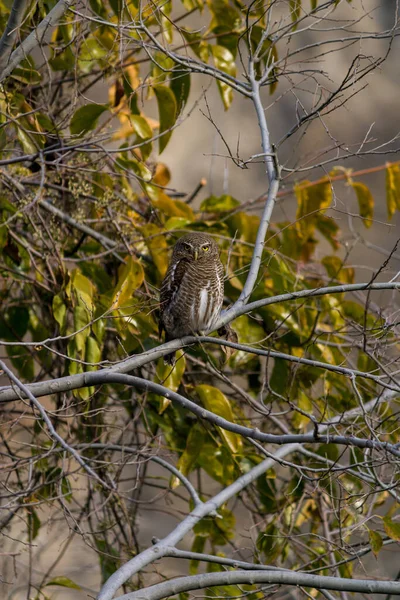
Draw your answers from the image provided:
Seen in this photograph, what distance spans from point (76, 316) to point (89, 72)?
1.46 metres

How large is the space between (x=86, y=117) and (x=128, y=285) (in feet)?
2.69

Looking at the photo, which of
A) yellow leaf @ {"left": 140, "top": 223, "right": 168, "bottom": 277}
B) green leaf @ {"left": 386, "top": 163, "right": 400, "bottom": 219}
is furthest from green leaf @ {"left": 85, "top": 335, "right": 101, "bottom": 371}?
green leaf @ {"left": 386, "top": 163, "right": 400, "bottom": 219}

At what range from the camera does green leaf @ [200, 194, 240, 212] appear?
4.52 meters

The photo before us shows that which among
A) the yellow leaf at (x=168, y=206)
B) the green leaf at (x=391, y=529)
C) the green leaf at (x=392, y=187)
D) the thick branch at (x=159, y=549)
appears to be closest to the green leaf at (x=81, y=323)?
the thick branch at (x=159, y=549)

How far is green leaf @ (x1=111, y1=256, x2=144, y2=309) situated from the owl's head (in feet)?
1.12

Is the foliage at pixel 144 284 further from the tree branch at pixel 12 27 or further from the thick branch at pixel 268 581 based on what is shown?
the thick branch at pixel 268 581

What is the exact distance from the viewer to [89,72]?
421cm

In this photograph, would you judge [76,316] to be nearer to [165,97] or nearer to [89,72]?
[165,97]

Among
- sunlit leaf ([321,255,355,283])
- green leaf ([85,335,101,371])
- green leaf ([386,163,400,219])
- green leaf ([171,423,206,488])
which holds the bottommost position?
green leaf ([171,423,206,488])

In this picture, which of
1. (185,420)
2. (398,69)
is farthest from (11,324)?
(398,69)

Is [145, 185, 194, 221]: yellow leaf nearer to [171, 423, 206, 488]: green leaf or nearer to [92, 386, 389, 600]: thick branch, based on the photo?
[171, 423, 206, 488]: green leaf

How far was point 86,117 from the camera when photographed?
3.64 meters

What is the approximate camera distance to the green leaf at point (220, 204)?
452cm

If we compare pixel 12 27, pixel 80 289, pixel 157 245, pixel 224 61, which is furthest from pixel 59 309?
pixel 224 61
